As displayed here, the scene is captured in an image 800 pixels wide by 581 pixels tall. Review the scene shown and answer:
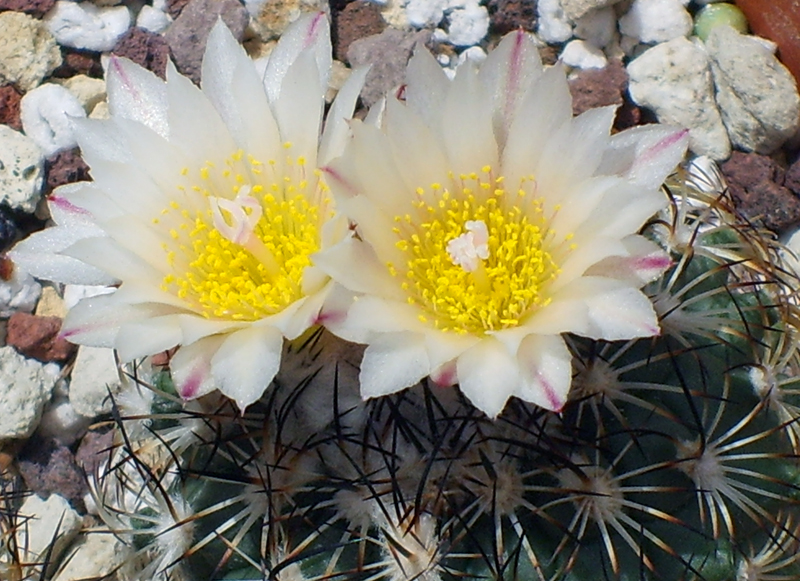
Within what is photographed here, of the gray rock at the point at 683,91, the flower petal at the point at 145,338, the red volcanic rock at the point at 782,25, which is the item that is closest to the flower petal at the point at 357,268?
the flower petal at the point at 145,338

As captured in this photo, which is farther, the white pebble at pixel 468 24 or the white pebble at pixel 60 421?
the white pebble at pixel 468 24

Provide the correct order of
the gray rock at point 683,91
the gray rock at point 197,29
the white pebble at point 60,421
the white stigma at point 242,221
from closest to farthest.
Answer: the white stigma at point 242,221 → the white pebble at point 60,421 → the gray rock at point 683,91 → the gray rock at point 197,29

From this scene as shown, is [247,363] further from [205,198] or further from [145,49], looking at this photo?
[145,49]

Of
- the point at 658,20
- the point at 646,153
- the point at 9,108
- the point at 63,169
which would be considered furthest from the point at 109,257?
the point at 658,20

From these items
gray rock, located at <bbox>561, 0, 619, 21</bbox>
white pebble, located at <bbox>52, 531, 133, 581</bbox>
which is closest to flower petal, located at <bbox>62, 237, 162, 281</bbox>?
white pebble, located at <bbox>52, 531, 133, 581</bbox>

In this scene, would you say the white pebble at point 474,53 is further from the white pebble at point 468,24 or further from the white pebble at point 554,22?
the white pebble at point 554,22

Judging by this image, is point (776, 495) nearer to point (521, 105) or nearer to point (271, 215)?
point (521, 105)
